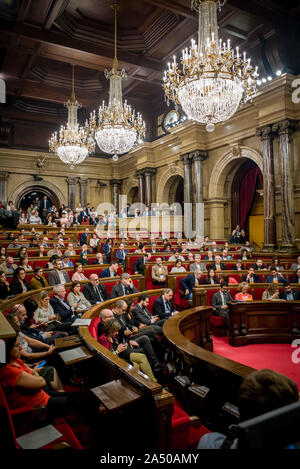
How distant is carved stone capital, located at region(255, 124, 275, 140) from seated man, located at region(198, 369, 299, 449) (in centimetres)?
952

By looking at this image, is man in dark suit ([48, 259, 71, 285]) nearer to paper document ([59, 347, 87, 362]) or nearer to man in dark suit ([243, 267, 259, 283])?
paper document ([59, 347, 87, 362])

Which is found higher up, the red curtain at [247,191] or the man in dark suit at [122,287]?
the red curtain at [247,191]

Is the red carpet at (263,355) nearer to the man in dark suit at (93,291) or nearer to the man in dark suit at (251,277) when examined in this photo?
the man in dark suit at (251,277)

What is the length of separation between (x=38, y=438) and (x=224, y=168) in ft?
36.5

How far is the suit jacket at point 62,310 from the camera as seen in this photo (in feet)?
13.9

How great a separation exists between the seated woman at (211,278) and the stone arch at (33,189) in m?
12.4

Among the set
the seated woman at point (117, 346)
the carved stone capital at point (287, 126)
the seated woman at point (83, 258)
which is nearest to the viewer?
the seated woman at point (117, 346)

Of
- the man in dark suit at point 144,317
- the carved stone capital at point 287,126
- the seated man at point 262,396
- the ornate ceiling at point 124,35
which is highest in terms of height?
the ornate ceiling at point 124,35

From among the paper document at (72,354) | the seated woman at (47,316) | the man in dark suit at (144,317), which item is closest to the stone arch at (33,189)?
the seated woman at (47,316)

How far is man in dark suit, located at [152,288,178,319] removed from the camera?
4.68m

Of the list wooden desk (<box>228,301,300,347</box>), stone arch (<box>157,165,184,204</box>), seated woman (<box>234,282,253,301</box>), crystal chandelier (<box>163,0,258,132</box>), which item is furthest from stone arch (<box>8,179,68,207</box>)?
wooden desk (<box>228,301,300,347</box>)

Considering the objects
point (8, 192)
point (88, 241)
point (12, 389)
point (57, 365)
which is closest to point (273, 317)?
point (57, 365)

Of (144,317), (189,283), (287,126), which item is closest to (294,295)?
(189,283)

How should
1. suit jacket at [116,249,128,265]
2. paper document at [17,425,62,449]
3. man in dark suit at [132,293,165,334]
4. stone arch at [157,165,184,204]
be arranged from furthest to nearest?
1. stone arch at [157,165,184,204]
2. suit jacket at [116,249,128,265]
3. man in dark suit at [132,293,165,334]
4. paper document at [17,425,62,449]
